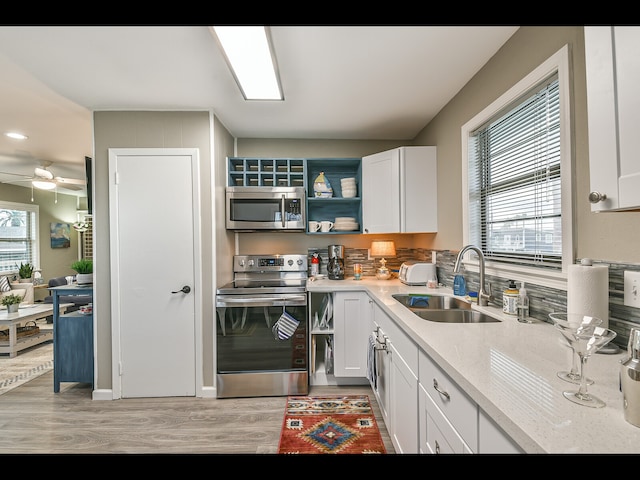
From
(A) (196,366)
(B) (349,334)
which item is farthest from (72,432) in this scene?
(B) (349,334)

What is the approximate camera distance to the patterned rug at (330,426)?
1958 mm

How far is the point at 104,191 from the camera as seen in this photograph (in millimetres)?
2557

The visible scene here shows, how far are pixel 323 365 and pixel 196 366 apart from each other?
107 cm

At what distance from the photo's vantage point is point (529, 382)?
930mm

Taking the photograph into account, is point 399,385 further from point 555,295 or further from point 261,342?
point 261,342

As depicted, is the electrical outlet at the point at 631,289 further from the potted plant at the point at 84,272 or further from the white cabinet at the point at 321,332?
the potted plant at the point at 84,272

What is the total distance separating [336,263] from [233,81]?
173 cm

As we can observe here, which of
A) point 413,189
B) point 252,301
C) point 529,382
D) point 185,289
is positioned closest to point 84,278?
point 185,289

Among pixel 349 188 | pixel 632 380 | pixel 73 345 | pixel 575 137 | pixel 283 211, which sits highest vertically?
pixel 349 188

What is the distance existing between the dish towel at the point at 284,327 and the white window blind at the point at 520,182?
149 centimetres

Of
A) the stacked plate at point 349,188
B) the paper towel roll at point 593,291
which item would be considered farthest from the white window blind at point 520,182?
the stacked plate at point 349,188

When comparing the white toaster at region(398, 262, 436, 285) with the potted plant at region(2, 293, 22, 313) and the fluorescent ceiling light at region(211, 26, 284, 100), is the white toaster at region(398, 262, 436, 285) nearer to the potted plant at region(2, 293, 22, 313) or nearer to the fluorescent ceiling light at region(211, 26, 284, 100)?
the fluorescent ceiling light at region(211, 26, 284, 100)

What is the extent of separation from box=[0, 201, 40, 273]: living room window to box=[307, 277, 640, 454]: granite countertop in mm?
7072

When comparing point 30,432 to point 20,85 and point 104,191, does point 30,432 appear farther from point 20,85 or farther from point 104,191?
point 20,85
